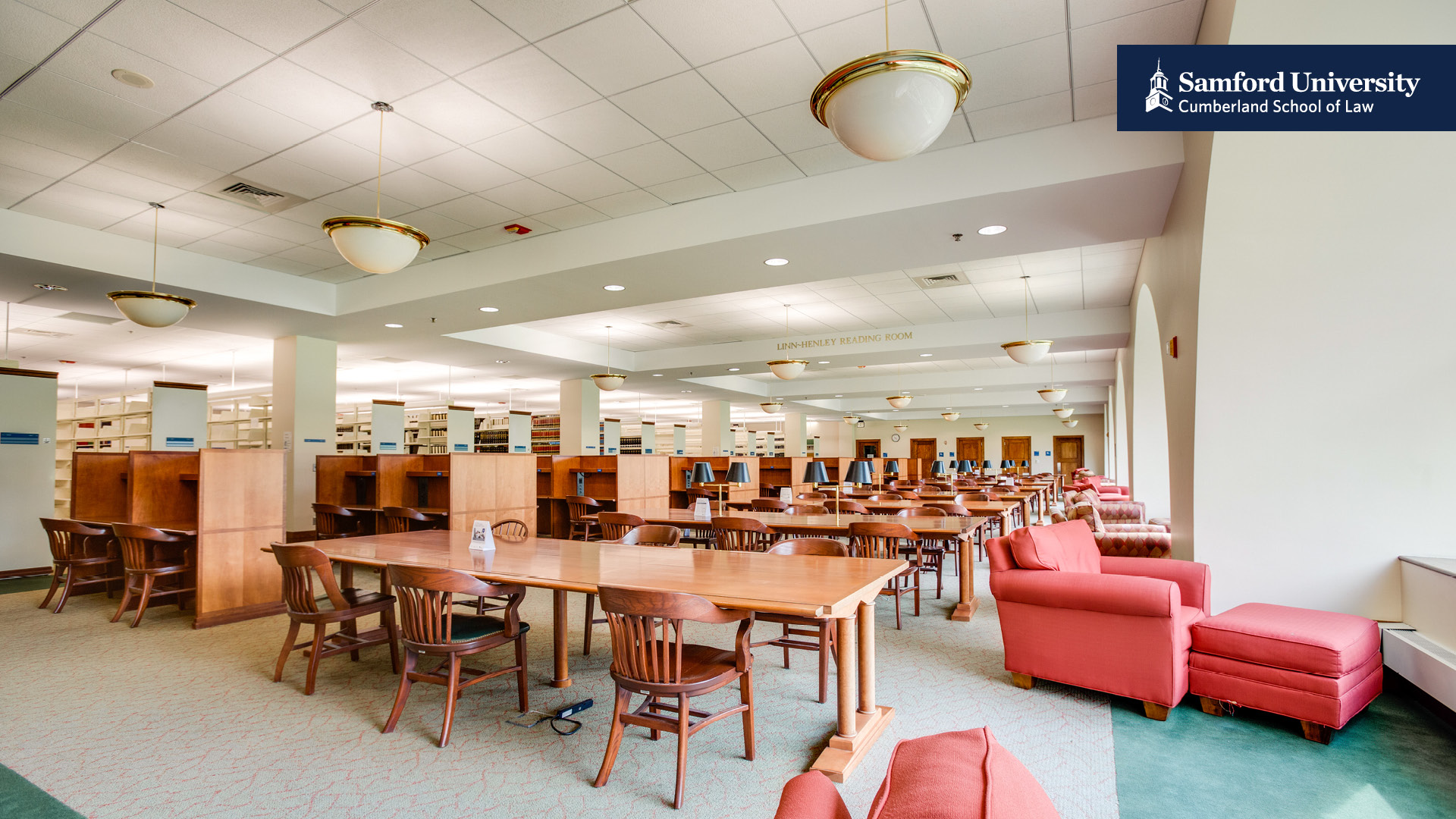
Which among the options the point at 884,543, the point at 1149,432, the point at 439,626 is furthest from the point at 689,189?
the point at 1149,432

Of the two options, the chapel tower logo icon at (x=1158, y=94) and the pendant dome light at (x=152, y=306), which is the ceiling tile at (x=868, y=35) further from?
the pendant dome light at (x=152, y=306)

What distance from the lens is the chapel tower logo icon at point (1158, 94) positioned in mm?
3070

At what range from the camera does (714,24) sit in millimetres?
3098

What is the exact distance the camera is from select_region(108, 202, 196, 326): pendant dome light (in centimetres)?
476

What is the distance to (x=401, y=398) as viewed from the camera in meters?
15.6

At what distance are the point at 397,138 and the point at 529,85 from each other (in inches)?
42.9

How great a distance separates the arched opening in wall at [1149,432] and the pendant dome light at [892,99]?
6514mm

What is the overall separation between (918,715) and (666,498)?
20.7 ft

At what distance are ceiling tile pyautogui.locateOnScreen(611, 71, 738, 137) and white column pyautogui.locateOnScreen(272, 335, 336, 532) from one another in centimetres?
596

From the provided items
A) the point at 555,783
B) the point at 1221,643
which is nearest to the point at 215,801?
the point at 555,783

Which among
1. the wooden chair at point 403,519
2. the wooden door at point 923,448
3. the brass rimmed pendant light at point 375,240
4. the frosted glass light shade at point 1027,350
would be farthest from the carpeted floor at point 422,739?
the wooden door at point 923,448

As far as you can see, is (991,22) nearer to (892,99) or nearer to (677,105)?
(892,99)

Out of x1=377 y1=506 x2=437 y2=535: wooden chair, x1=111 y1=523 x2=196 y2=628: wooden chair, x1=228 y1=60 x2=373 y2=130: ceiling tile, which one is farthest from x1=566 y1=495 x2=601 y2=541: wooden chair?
x1=228 y1=60 x2=373 y2=130: ceiling tile

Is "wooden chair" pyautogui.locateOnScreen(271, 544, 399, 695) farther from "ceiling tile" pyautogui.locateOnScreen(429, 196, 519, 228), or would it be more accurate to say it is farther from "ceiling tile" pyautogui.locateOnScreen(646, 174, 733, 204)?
"ceiling tile" pyautogui.locateOnScreen(646, 174, 733, 204)
